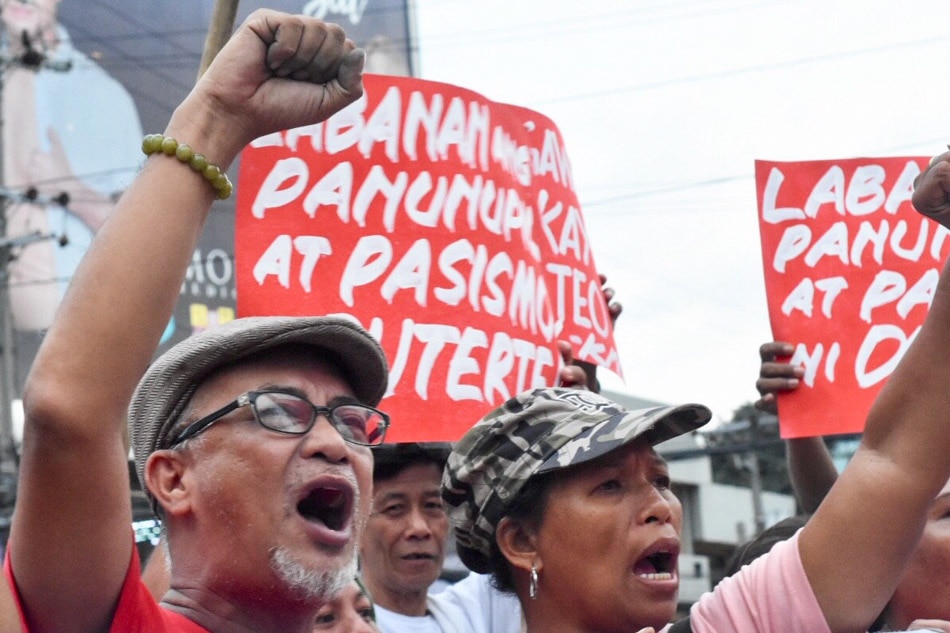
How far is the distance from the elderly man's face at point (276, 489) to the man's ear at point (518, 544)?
44 cm

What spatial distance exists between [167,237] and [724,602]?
43.9 inches

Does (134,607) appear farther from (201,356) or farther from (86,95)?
(86,95)

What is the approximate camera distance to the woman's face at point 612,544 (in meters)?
2.52

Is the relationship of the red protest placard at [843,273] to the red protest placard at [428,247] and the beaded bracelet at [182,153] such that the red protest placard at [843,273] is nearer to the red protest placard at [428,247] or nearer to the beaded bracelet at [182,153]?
the red protest placard at [428,247]

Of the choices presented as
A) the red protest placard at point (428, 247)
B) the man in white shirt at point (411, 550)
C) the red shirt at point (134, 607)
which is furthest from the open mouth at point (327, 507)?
the man in white shirt at point (411, 550)

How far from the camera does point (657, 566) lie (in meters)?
2.56

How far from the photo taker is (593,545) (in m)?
2.55

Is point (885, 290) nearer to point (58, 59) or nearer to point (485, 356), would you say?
point (485, 356)

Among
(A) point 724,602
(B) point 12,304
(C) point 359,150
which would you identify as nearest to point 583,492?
(A) point 724,602

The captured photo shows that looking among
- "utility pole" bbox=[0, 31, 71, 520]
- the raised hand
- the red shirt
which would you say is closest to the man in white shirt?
the raised hand

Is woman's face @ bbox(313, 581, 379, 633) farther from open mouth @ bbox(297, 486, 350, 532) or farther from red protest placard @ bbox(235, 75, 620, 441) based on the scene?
open mouth @ bbox(297, 486, 350, 532)

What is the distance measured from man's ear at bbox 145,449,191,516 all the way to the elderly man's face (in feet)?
0.07

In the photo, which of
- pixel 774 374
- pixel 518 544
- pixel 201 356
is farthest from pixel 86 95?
pixel 201 356

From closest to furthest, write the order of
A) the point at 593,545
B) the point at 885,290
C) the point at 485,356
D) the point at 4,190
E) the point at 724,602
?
the point at 724,602, the point at 593,545, the point at 485,356, the point at 885,290, the point at 4,190
